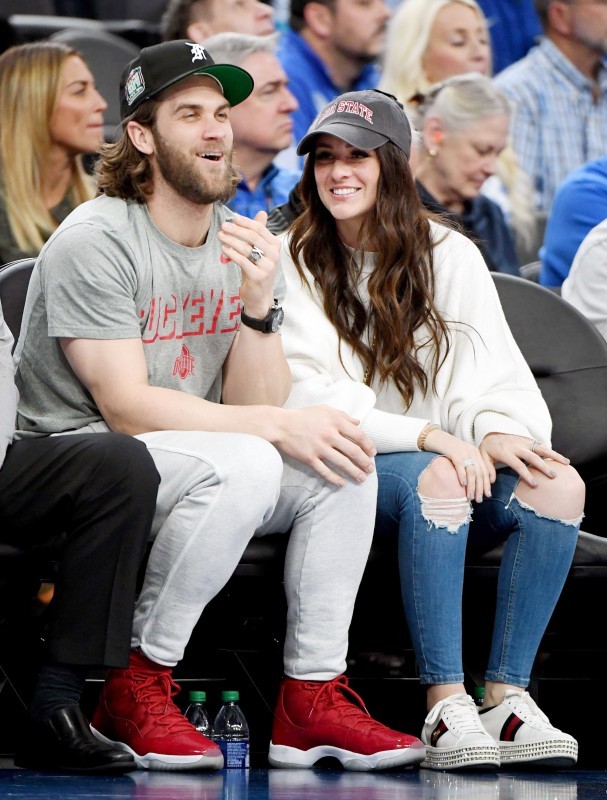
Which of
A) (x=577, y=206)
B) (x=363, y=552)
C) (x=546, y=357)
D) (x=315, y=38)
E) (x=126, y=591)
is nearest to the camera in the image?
(x=126, y=591)

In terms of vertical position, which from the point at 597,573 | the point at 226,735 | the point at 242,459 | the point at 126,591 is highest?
the point at 242,459

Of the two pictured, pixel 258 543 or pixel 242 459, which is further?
pixel 258 543

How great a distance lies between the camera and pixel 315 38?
4945mm

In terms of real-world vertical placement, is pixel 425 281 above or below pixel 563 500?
above

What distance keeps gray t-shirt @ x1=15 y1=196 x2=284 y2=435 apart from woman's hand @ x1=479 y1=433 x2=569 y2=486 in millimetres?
562

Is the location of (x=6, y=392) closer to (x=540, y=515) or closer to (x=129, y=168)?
(x=129, y=168)

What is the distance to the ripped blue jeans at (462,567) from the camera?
2.40 m

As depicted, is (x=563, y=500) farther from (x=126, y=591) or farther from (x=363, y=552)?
(x=126, y=591)

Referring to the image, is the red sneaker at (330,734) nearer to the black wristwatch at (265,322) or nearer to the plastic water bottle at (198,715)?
the plastic water bottle at (198,715)

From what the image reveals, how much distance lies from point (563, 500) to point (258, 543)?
586mm

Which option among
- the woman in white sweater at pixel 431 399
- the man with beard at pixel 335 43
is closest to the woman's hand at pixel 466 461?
the woman in white sweater at pixel 431 399

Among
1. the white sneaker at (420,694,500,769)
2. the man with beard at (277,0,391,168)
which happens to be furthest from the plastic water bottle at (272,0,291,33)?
the white sneaker at (420,694,500,769)

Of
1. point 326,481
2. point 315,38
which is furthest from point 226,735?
point 315,38

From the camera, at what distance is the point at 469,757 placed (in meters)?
2.28
